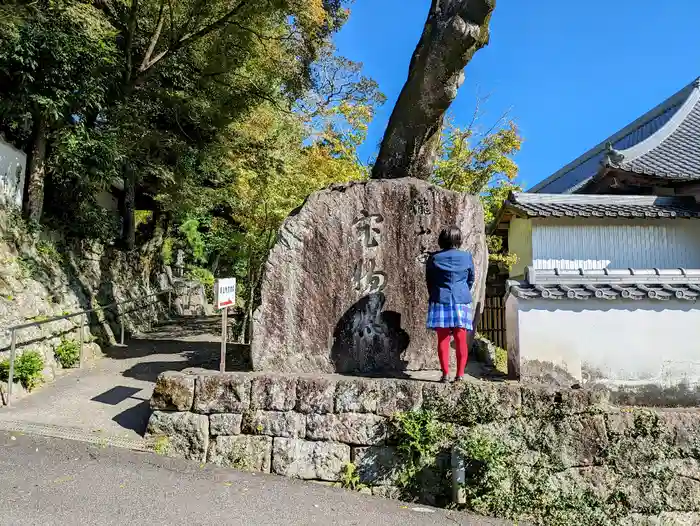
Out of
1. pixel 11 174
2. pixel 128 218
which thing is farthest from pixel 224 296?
pixel 128 218

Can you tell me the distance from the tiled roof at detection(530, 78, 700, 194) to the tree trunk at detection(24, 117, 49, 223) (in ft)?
40.6

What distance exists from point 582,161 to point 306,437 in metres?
18.3

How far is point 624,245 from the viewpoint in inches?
419

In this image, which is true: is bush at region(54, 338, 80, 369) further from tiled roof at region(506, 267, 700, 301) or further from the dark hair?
tiled roof at region(506, 267, 700, 301)

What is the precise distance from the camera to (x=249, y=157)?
13.4 metres

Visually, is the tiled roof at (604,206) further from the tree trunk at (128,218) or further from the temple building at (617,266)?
the tree trunk at (128,218)

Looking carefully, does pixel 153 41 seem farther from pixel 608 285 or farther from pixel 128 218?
pixel 608 285

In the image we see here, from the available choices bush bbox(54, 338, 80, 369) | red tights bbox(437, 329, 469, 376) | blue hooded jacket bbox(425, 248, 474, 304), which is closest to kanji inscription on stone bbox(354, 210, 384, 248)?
blue hooded jacket bbox(425, 248, 474, 304)

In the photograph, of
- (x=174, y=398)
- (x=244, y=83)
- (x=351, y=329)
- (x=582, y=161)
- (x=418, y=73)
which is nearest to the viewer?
(x=174, y=398)

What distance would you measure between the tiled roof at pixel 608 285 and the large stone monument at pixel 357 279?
862 mm

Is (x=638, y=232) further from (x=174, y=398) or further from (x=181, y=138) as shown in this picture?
(x=181, y=138)

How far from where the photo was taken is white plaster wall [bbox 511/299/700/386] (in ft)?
21.1

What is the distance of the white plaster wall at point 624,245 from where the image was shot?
10.5 meters

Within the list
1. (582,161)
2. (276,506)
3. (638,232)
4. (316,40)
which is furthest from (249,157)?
(582,161)
